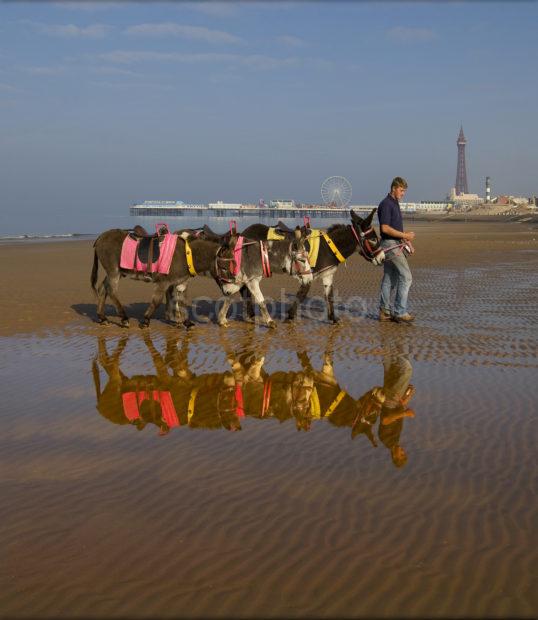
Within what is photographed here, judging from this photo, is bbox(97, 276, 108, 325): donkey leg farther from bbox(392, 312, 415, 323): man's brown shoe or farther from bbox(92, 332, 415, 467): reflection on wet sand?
bbox(392, 312, 415, 323): man's brown shoe

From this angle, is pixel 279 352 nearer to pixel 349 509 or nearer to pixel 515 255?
pixel 349 509

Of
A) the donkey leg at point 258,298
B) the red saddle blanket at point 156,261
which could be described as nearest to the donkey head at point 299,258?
the donkey leg at point 258,298

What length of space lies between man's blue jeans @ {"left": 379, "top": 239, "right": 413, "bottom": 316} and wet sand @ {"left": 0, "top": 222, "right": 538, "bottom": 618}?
129cm

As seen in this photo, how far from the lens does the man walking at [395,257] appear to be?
42.2 feet

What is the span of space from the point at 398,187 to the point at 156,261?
4.88m

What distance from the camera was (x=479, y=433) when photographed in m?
6.67

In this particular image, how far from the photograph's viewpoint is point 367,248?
12.8m

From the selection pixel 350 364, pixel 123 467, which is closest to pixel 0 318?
pixel 350 364

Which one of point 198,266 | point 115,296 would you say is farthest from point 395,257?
point 115,296

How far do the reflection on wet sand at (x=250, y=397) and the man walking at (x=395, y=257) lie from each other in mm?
2836

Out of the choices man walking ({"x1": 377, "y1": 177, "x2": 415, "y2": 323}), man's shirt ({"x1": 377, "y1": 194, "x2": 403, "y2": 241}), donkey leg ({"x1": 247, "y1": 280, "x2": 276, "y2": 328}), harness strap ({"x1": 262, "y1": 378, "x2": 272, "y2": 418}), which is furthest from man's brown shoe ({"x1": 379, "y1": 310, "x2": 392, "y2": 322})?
harness strap ({"x1": 262, "y1": 378, "x2": 272, "y2": 418})

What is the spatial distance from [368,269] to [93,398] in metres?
18.3

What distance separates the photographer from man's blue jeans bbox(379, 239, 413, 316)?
42.1 ft

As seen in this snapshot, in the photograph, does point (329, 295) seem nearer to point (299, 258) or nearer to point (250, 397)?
point (299, 258)
